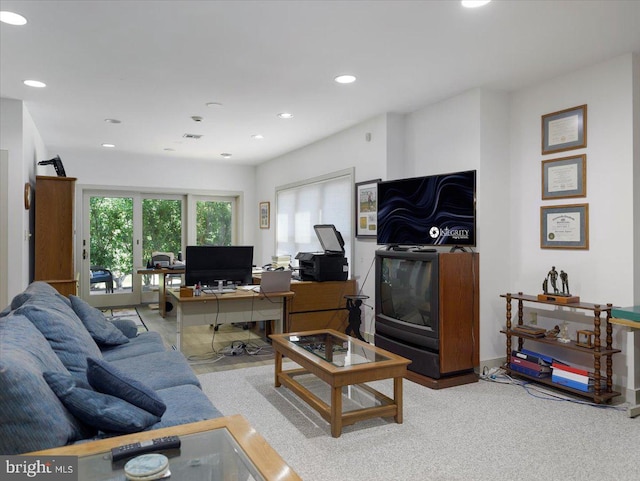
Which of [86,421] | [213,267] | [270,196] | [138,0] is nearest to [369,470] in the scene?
[86,421]

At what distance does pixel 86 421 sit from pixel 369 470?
1.47 meters

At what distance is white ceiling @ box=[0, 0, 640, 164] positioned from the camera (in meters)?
2.65

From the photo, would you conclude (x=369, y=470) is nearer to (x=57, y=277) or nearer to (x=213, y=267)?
(x=213, y=267)

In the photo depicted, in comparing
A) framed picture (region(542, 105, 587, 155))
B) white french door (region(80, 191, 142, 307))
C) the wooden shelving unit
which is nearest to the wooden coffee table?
the wooden shelving unit

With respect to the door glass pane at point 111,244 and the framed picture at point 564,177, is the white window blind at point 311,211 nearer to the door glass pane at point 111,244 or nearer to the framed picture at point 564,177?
the framed picture at point 564,177

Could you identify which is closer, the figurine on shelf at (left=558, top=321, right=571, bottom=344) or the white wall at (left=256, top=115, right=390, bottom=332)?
the figurine on shelf at (left=558, top=321, right=571, bottom=344)

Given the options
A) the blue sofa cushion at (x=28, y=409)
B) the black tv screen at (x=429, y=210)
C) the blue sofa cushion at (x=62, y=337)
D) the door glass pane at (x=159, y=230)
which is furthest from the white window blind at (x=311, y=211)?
the blue sofa cushion at (x=28, y=409)

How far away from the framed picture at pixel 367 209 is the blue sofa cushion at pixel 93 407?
3.60 m

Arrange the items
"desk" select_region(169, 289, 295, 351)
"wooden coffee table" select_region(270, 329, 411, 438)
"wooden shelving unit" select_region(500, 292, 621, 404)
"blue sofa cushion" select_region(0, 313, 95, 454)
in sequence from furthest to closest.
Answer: "desk" select_region(169, 289, 295, 351)
"wooden shelving unit" select_region(500, 292, 621, 404)
"wooden coffee table" select_region(270, 329, 411, 438)
"blue sofa cushion" select_region(0, 313, 95, 454)

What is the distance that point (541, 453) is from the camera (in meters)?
2.55

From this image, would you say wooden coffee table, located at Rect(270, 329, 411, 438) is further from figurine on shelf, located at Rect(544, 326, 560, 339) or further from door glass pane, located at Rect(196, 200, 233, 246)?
door glass pane, located at Rect(196, 200, 233, 246)

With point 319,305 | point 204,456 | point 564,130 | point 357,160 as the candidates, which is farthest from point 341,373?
point 357,160

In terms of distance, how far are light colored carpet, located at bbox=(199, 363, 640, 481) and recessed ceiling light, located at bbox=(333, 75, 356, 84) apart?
8.82 feet

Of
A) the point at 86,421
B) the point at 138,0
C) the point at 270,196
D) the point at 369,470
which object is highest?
the point at 138,0
